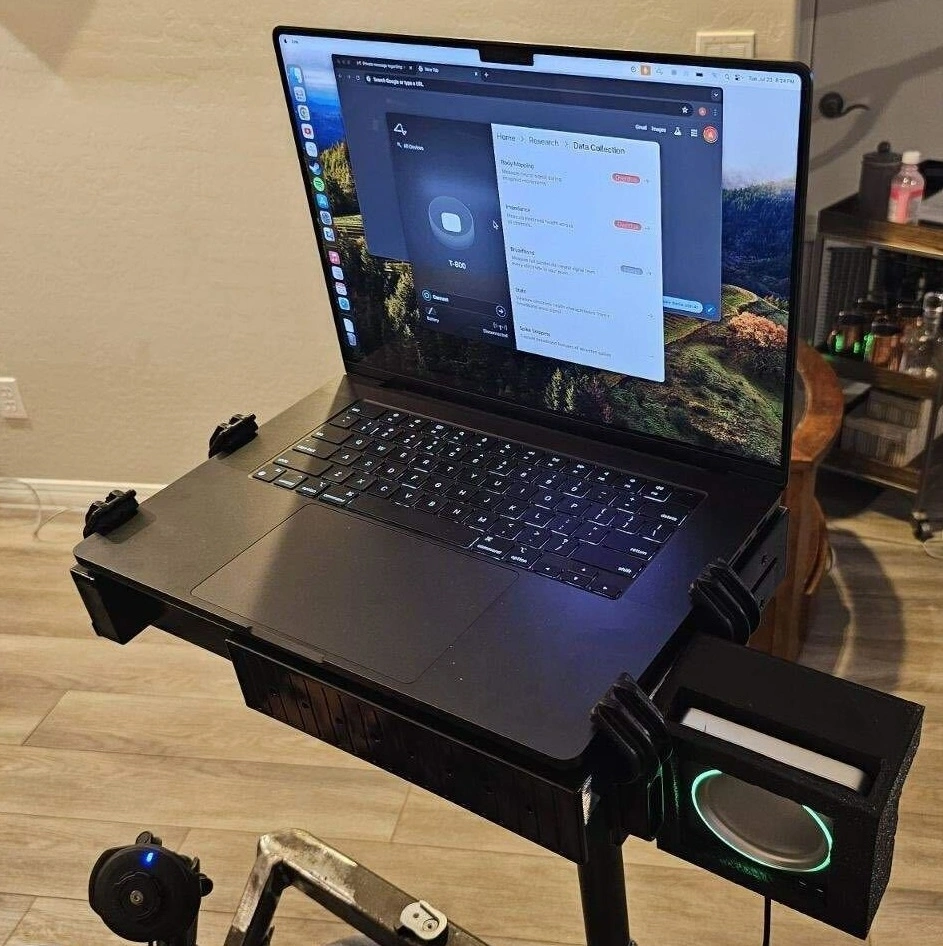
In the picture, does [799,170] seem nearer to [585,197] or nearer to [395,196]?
[585,197]

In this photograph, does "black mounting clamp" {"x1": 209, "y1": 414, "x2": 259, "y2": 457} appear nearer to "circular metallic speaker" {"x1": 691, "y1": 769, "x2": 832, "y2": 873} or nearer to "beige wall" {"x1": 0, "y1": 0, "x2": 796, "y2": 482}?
"circular metallic speaker" {"x1": 691, "y1": 769, "x2": 832, "y2": 873}

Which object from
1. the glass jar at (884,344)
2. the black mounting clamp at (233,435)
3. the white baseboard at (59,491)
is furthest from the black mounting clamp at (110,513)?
the glass jar at (884,344)

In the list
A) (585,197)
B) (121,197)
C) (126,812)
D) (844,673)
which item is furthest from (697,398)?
(121,197)

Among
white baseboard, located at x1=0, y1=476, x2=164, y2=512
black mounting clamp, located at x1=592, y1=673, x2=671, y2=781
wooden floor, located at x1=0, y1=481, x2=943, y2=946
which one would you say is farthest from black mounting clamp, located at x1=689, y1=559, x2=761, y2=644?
white baseboard, located at x1=0, y1=476, x2=164, y2=512

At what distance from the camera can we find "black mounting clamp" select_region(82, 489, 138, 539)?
3.33 feet

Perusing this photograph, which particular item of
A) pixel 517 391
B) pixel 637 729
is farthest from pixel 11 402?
pixel 637 729

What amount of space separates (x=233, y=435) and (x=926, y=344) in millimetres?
1430

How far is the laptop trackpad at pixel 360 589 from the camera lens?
2.86 ft

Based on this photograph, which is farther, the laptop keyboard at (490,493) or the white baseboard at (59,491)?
the white baseboard at (59,491)

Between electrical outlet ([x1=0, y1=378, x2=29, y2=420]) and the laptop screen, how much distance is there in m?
1.38

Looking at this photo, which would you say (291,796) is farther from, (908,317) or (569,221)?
(908,317)

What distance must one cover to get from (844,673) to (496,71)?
132 centimetres

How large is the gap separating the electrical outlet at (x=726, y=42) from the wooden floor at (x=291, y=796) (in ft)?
3.28

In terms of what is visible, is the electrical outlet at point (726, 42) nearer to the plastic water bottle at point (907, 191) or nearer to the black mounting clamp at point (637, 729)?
the plastic water bottle at point (907, 191)
